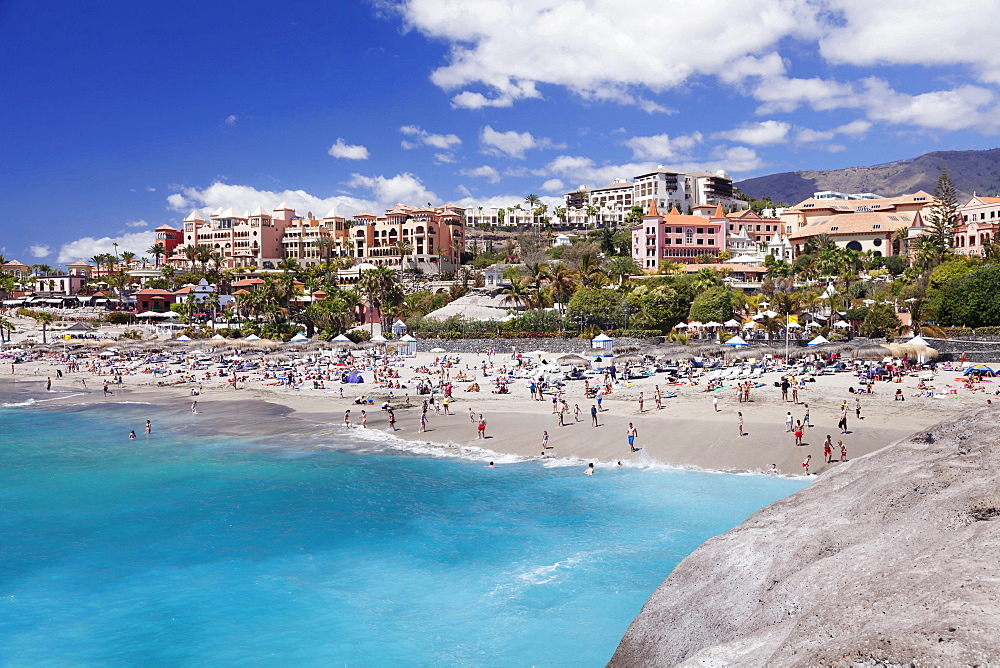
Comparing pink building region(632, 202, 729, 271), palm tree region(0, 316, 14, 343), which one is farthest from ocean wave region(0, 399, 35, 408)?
pink building region(632, 202, 729, 271)

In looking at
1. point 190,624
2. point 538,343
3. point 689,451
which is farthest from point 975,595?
point 538,343

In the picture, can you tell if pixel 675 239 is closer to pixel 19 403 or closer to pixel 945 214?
pixel 945 214

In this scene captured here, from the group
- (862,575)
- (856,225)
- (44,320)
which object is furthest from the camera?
(856,225)

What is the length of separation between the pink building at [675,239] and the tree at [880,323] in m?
38.9

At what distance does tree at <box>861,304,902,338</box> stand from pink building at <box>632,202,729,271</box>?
3893 cm

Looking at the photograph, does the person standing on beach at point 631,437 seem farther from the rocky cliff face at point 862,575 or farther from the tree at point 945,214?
the tree at point 945,214

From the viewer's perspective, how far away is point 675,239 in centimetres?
8775

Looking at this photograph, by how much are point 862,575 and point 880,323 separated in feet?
149

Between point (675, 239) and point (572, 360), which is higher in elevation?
point (675, 239)

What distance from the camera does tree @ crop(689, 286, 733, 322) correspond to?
52.7 m

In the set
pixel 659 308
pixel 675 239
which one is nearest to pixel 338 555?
pixel 659 308

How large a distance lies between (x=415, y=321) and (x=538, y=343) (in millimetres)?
13038

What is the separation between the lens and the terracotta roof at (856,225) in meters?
87.1

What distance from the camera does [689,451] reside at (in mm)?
23078
